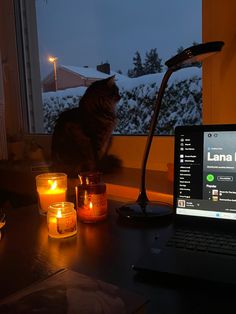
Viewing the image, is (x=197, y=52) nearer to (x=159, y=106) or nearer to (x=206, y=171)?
(x=159, y=106)

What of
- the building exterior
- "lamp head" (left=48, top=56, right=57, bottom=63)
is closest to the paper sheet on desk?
the building exterior

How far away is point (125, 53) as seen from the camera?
56.9 inches

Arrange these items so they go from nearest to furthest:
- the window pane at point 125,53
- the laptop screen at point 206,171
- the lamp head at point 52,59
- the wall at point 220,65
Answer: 1. the laptop screen at point 206,171
2. the wall at point 220,65
3. the window pane at point 125,53
4. the lamp head at point 52,59

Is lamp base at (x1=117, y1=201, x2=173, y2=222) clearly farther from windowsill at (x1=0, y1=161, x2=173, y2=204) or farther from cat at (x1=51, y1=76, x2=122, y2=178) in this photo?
cat at (x1=51, y1=76, x2=122, y2=178)

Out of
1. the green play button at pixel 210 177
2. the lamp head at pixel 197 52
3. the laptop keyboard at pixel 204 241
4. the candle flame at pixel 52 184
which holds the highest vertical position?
the lamp head at pixel 197 52

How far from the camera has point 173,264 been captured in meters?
0.59

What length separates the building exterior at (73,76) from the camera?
1.58 m

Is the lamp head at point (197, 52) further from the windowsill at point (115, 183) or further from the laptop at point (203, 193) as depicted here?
the windowsill at point (115, 183)

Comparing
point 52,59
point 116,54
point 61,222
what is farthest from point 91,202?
point 52,59

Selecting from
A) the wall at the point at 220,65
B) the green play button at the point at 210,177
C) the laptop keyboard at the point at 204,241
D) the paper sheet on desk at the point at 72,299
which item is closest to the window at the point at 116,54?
the wall at the point at 220,65

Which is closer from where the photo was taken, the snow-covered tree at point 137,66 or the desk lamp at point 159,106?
the desk lamp at point 159,106

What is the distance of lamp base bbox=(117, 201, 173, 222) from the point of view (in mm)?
869

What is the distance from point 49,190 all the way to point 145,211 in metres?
0.27

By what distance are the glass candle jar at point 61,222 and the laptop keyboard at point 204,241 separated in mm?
230
